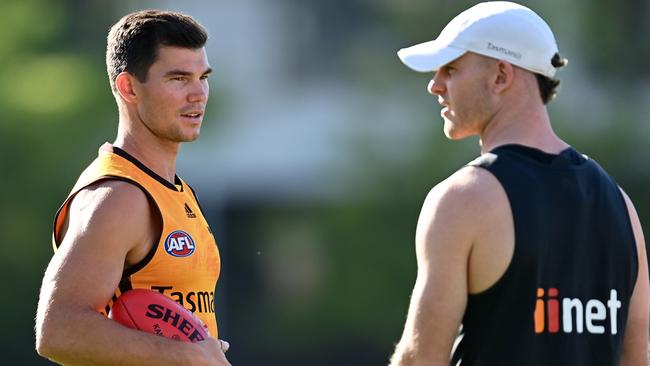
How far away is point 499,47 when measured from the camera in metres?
4.10

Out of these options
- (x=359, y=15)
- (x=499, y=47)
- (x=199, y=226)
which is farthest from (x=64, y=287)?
(x=359, y=15)

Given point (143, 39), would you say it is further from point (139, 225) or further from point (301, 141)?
point (301, 141)

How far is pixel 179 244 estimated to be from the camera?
4.39 metres

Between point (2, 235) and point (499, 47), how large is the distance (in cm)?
1479

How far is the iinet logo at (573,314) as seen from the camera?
3959 mm

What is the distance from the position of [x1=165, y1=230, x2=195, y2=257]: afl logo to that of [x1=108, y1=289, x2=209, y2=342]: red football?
0.18 metres

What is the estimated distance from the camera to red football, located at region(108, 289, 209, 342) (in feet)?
13.7

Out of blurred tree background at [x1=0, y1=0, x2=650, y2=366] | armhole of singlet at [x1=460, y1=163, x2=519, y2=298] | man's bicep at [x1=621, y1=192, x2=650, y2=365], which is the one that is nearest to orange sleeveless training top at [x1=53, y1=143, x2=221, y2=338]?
armhole of singlet at [x1=460, y1=163, x2=519, y2=298]

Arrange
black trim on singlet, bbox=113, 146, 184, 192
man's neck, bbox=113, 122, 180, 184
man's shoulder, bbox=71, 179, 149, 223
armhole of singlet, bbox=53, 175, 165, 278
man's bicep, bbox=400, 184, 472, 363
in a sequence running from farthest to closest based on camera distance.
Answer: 1. man's neck, bbox=113, 122, 180, 184
2. black trim on singlet, bbox=113, 146, 184, 192
3. armhole of singlet, bbox=53, 175, 165, 278
4. man's shoulder, bbox=71, 179, 149, 223
5. man's bicep, bbox=400, 184, 472, 363

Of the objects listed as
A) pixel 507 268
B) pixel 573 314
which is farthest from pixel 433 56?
pixel 573 314

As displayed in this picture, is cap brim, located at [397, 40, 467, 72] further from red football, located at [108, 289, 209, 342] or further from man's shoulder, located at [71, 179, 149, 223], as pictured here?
red football, located at [108, 289, 209, 342]

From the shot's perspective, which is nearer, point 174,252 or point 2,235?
point 174,252

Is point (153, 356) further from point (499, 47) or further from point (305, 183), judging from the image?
point (305, 183)

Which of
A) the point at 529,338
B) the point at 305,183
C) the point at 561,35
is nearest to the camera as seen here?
the point at 529,338
